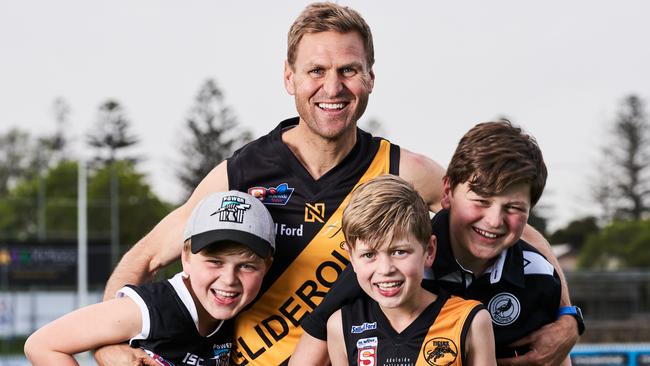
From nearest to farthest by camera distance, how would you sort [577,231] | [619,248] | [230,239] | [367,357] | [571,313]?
1. [367,357]
2. [230,239]
3. [571,313]
4. [619,248]
5. [577,231]

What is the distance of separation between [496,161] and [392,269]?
655mm

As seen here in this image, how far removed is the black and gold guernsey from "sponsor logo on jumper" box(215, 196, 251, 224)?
0.35 metres

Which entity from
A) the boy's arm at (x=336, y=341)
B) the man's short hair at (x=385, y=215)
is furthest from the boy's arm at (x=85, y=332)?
the man's short hair at (x=385, y=215)

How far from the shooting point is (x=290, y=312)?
187 inches

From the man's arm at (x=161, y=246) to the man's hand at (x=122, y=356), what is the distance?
1.59 feet

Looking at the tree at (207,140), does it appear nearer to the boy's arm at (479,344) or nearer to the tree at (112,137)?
the tree at (112,137)

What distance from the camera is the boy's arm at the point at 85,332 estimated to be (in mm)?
4340

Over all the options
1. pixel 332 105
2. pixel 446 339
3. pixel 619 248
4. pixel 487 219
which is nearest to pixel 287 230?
pixel 332 105

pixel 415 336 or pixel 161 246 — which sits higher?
pixel 161 246

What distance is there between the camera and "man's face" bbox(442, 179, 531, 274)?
4.09 meters

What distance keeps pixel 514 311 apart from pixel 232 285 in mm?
1172

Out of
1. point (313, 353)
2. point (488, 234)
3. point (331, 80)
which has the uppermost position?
point (331, 80)

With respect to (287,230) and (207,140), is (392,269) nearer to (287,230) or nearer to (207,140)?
(287,230)

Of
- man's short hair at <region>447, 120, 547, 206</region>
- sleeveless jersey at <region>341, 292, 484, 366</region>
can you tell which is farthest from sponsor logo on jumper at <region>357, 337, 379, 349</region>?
man's short hair at <region>447, 120, 547, 206</region>
